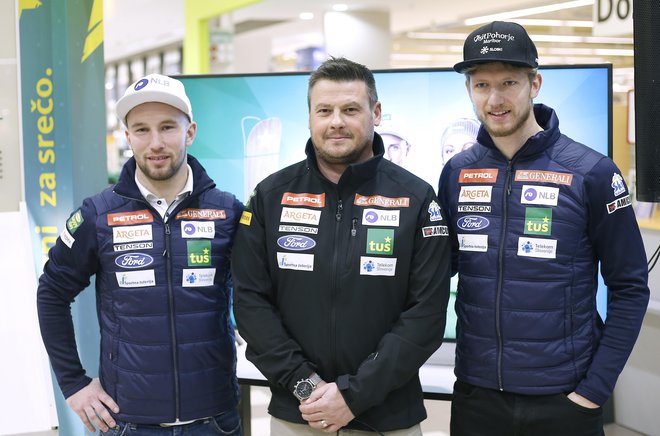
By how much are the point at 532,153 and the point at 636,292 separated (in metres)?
0.46

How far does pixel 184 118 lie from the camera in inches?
88.4

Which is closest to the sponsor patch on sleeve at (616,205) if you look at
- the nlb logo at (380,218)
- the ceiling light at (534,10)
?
the nlb logo at (380,218)

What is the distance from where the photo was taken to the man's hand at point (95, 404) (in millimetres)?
2145

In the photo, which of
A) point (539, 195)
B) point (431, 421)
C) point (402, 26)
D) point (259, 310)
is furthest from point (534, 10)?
point (259, 310)

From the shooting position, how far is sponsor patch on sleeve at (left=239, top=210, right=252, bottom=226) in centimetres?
214

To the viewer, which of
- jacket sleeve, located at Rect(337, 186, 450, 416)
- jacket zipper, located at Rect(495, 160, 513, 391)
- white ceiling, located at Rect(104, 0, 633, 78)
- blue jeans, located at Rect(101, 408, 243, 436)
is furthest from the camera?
white ceiling, located at Rect(104, 0, 633, 78)

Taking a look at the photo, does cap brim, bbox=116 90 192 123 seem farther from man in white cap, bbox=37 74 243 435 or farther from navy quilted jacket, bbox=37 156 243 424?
navy quilted jacket, bbox=37 156 243 424

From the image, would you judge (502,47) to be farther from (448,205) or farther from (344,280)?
(344,280)

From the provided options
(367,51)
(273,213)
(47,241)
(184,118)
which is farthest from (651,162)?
(367,51)

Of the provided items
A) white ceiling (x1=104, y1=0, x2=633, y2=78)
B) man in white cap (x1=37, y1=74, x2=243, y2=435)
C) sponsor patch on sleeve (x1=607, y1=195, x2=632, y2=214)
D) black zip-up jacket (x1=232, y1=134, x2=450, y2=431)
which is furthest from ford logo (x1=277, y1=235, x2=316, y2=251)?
white ceiling (x1=104, y1=0, x2=633, y2=78)

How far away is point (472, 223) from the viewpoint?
211cm

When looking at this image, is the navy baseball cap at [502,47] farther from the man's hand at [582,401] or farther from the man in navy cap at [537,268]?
the man's hand at [582,401]

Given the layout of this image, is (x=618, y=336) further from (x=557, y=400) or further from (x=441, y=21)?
(x=441, y=21)

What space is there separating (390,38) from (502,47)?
9910mm
